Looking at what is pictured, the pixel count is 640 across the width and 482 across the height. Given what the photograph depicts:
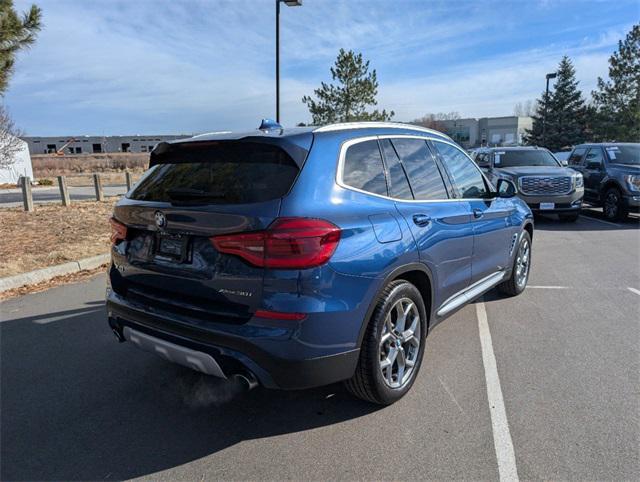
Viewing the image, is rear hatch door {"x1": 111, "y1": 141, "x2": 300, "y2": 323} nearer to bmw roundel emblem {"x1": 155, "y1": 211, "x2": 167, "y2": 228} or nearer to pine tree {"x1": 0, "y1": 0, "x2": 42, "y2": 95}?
bmw roundel emblem {"x1": 155, "y1": 211, "x2": 167, "y2": 228}

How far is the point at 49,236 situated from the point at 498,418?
872cm

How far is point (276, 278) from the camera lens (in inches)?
99.7

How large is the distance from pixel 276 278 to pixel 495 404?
73.4 inches

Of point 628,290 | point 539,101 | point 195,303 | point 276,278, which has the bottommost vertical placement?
point 628,290

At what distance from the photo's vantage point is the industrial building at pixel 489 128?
8354cm

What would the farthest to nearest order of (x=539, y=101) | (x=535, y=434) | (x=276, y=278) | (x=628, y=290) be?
(x=539, y=101), (x=628, y=290), (x=535, y=434), (x=276, y=278)

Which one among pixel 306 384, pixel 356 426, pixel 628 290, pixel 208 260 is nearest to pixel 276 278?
pixel 208 260

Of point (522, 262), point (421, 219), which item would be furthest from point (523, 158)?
point (421, 219)

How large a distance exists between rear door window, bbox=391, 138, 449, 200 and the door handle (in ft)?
0.56

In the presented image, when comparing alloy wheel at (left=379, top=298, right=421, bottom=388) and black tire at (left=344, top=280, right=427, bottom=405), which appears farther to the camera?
alloy wheel at (left=379, top=298, right=421, bottom=388)

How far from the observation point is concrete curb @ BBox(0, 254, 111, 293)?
616cm

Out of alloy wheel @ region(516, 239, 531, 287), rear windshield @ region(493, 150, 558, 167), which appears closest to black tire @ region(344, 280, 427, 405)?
alloy wheel @ region(516, 239, 531, 287)

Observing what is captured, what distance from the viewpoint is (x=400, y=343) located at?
3285 millimetres

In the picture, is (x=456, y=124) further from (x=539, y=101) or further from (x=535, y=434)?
(x=535, y=434)
